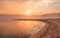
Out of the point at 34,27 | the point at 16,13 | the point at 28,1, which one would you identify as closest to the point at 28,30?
the point at 34,27

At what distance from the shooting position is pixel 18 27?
0.99 m

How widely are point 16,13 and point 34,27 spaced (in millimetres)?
188

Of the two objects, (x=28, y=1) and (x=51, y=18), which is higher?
(x=28, y=1)

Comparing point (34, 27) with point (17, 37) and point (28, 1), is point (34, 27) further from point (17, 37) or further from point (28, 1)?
point (28, 1)

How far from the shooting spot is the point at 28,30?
3.22 ft

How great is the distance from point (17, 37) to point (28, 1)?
35 cm

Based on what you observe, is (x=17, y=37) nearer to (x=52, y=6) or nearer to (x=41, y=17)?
(x=41, y=17)

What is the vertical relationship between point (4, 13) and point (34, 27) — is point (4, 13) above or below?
above

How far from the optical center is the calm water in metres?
0.97

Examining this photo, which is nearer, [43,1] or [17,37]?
[17,37]

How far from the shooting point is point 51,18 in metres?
1.01

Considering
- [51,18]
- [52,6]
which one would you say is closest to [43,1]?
[52,6]

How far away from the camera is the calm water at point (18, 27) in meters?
0.97

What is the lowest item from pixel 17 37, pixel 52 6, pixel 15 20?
pixel 17 37
